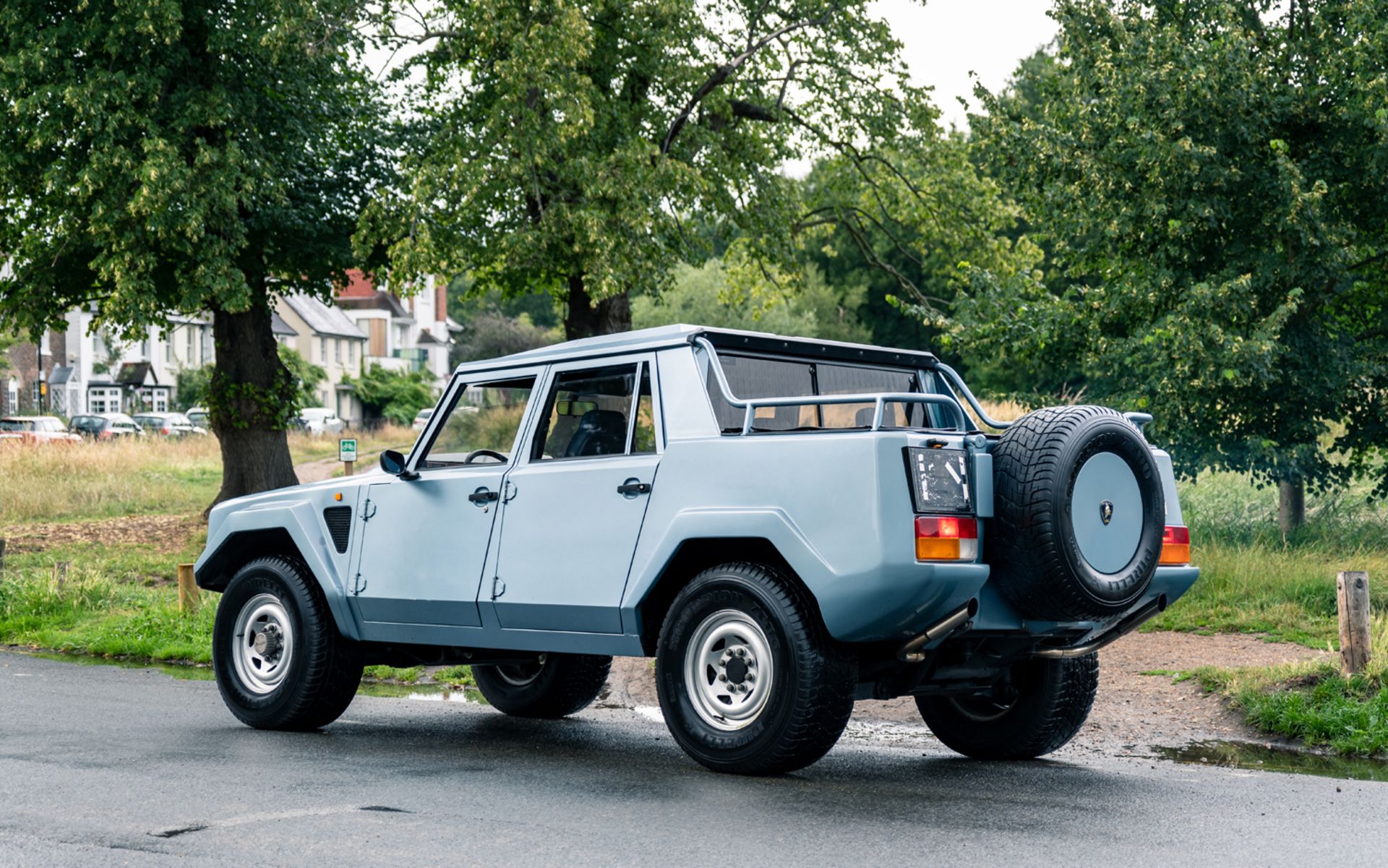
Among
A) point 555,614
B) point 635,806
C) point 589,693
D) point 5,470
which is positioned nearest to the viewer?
point 635,806

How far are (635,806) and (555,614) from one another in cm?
147

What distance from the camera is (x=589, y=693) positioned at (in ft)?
31.2

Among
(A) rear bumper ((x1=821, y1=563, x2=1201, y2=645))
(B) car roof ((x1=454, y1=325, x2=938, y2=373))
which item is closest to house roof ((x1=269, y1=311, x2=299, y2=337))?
(B) car roof ((x1=454, y1=325, x2=938, y2=373))

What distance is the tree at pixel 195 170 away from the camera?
1886 centimetres

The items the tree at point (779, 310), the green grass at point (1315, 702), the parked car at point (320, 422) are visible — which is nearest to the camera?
the green grass at point (1315, 702)

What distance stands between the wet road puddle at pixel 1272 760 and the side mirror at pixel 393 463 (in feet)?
14.9

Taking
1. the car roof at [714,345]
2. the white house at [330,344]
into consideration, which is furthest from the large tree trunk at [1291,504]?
the white house at [330,344]

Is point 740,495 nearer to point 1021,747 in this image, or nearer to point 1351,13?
point 1021,747

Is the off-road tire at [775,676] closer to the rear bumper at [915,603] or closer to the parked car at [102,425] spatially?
the rear bumper at [915,603]

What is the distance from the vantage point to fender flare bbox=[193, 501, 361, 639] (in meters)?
8.52

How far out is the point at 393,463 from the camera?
837 cm

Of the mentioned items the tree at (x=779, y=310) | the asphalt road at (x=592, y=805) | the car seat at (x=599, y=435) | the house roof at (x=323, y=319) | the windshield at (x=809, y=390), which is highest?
the house roof at (x=323, y=319)

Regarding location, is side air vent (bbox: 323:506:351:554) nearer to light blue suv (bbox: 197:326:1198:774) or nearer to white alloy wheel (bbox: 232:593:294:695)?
light blue suv (bbox: 197:326:1198:774)

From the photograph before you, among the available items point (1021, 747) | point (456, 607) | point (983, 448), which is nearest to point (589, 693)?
point (456, 607)
